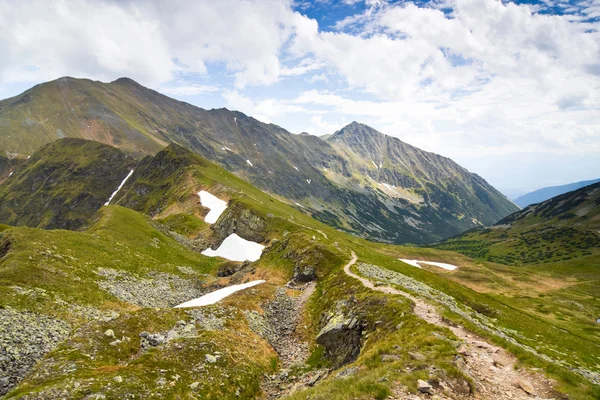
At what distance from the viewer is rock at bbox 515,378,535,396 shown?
16.4 meters

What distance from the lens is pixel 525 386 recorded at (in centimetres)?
1684

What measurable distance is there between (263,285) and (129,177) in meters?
183

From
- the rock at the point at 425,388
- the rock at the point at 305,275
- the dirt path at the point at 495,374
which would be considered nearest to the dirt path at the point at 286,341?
the rock at the point at 305,275

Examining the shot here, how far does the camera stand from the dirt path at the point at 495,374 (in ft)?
53.8

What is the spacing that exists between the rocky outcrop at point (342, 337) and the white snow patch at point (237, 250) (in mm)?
50170

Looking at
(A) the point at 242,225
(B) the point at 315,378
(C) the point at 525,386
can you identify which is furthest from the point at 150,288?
(C) the point at 525,386

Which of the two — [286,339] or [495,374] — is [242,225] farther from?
[495,374]

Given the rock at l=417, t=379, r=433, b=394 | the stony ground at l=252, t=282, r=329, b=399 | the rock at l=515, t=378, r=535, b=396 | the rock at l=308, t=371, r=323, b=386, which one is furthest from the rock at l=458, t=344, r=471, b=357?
the rock at l=308, t=371, r=323, b=386

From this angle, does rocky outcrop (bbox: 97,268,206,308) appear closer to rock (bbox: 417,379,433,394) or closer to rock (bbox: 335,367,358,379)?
rock (bbox: 335,367,358,379)

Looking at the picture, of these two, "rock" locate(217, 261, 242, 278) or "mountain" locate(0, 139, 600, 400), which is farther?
"rock" locate(217, 261, 242, 278)

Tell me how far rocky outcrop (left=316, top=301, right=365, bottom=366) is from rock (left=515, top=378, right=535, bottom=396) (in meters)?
12.0

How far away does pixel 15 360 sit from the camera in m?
21.9

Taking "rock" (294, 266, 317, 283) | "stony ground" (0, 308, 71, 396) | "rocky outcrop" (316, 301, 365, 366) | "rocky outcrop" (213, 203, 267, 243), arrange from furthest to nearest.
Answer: "rocky outcrop" (213, 203, 267, 243) → "rock" (294, 266, 317, 283) → "rocky outcrop" (316, 301, 365, 366) → "stony ground" (0, 308, 71, 396)

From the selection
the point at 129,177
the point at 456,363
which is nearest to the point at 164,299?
the point at 456,363
